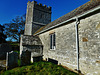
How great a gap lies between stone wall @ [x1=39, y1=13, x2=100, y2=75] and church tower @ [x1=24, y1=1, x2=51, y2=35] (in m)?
10.5

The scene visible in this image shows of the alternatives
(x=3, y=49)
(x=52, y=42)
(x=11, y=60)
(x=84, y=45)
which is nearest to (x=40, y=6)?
(x=52, y=42)

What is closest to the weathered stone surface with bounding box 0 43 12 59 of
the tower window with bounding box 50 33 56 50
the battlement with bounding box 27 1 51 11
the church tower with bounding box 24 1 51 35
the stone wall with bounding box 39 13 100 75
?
the tower window with bounding box 50 33 56 50

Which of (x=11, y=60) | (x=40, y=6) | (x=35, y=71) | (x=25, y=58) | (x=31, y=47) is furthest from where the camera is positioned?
(x=40, y=6)

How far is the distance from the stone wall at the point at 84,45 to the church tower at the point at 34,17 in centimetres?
1046

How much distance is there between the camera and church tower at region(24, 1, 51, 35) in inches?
620

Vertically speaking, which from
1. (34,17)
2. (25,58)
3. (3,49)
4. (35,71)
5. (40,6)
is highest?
(40,6)

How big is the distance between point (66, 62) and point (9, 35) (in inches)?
1073

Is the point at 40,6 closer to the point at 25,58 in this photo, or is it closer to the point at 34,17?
the point at 34,17

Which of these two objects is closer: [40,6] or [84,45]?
[84,45]

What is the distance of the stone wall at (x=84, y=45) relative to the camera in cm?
417

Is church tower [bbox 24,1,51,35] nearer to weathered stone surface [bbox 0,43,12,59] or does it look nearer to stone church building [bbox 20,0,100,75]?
stone church building [bbox 20,0,100,75]

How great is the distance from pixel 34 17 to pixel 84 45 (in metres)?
13.8

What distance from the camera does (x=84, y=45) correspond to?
4.80 m

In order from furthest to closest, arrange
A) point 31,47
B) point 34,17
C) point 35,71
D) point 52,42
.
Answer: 1. point 34,17
2. point 31,47
3. point 52,42
4. point 35,71
